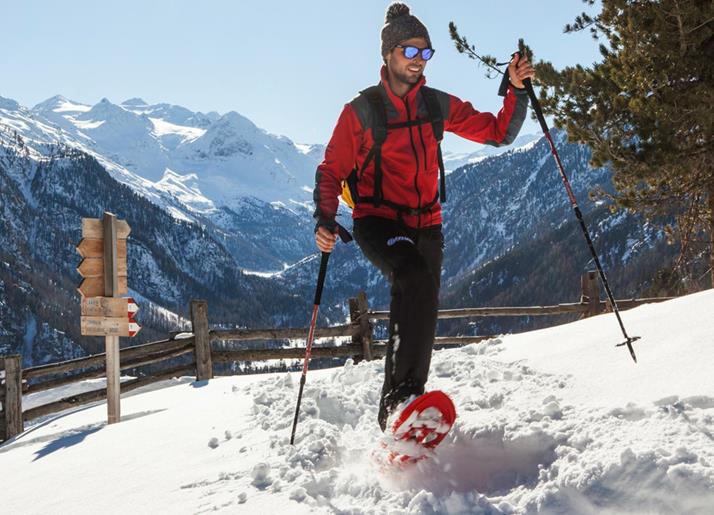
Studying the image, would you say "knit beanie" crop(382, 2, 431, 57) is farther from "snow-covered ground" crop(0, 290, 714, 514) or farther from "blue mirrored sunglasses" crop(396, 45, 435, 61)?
"snow-covered ground" crop(0, 290, 714, 514)

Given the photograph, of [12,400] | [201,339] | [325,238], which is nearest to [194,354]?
[201,339]

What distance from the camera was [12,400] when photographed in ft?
30.3

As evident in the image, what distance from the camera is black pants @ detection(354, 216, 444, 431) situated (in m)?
2.79

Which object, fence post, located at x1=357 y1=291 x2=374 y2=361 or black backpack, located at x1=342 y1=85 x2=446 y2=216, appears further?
fence post, located at x1=357 y1=291 x2=374 y2=361

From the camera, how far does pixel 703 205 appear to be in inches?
398

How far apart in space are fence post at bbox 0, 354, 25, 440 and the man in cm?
814

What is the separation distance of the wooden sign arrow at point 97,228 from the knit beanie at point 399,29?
15.8ft

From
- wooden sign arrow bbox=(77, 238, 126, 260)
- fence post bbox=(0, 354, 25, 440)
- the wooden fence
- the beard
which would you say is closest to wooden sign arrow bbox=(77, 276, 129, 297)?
wooden sign arrow bbox=(77, 238, 126, 260)

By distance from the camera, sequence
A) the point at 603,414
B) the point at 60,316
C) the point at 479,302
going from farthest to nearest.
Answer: the point at 479,302
the point at 60,316
the point at 603,414

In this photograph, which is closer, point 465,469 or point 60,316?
point 465,469

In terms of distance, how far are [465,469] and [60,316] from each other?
517 feet

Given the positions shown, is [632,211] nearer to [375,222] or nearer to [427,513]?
[375,222]

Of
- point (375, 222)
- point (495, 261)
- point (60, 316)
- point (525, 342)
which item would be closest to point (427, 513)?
point (375, 222)

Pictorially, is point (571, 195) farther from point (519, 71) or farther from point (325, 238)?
point (325, 238)
